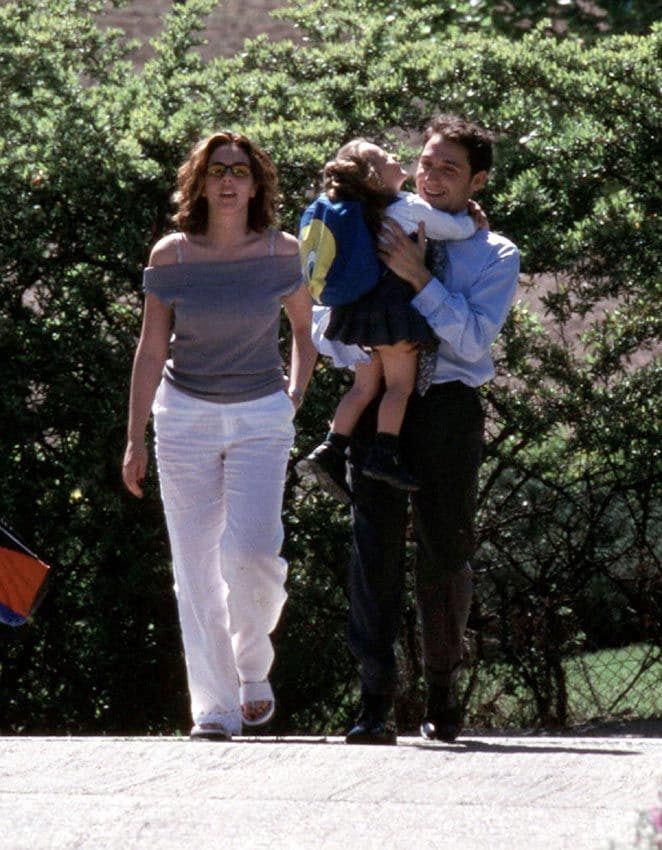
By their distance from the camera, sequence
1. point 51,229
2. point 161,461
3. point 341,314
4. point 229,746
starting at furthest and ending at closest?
point 51,229 < point 161,461 < point 341,314 < point 229,746

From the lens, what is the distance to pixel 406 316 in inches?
216

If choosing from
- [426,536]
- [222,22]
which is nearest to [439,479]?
[426,536]

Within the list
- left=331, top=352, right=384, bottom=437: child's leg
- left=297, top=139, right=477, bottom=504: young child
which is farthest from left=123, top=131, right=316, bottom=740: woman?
left=297, top=139, right=477, bottom=504: young child

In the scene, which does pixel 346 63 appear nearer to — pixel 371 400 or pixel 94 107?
pixel 94 107

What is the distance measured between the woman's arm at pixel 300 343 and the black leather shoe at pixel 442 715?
102 cm

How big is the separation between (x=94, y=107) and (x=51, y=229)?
75 cm

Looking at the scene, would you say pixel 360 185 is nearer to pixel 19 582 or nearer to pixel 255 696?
pixel 255 696

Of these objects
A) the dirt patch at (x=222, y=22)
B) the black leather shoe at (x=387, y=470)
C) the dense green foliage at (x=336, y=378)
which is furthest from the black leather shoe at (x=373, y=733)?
the dirt patch at (x=222, y=22)

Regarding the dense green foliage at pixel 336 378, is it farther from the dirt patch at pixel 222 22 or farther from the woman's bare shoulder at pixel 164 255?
the dirt patch at pixel 222 22

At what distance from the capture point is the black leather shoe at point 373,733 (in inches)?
220

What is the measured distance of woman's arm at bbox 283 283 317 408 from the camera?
6.18 metres

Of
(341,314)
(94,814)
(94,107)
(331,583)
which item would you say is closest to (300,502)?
(331,583)

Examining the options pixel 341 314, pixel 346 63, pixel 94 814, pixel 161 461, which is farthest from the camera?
pixel 346 63

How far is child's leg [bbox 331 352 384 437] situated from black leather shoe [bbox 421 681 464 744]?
2.55 feet
